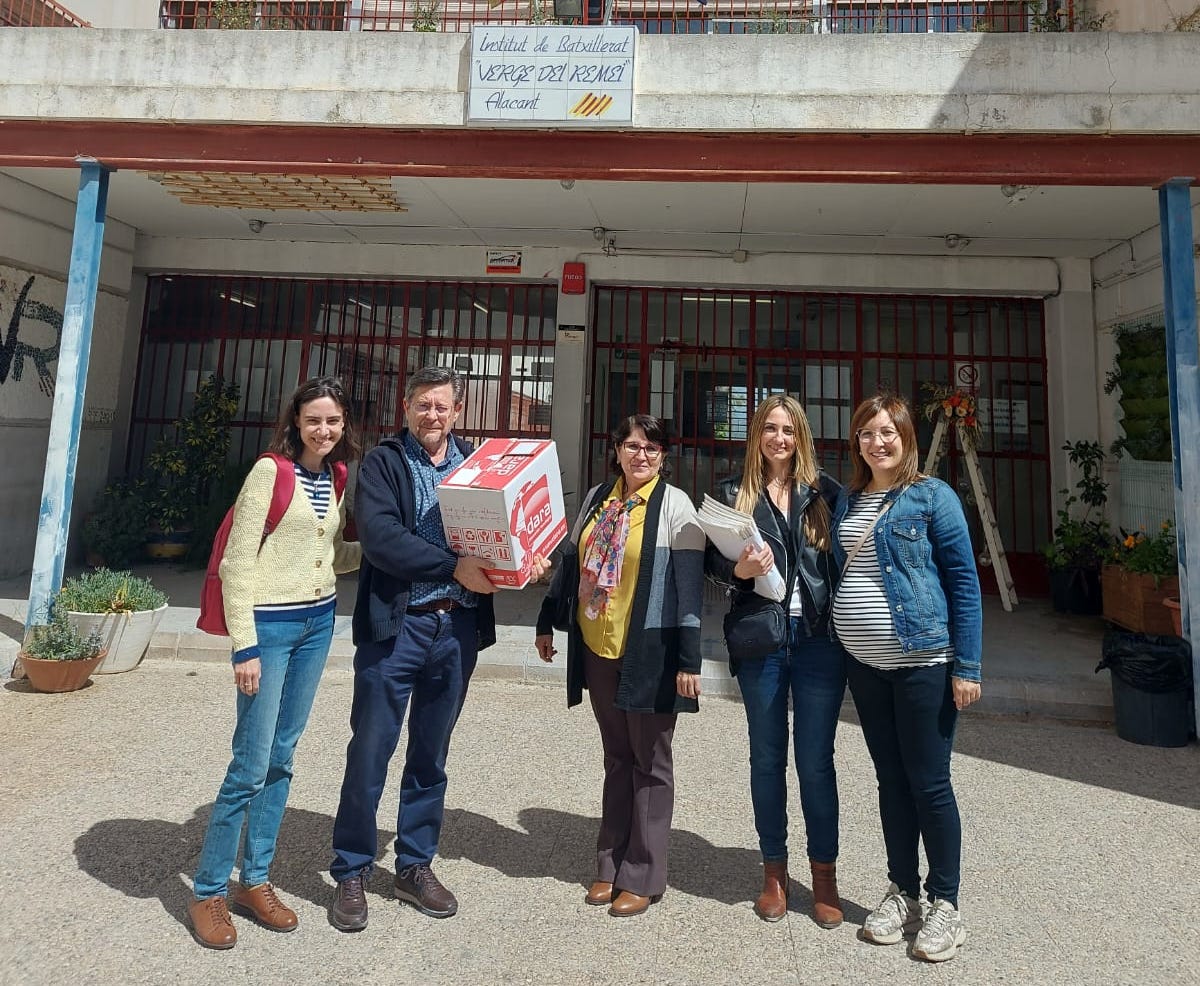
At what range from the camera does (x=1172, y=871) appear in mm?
3000

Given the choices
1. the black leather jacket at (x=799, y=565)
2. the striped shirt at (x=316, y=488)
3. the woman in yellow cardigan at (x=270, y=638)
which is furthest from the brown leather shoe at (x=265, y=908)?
the black leather jacket at (x=799, y=565)

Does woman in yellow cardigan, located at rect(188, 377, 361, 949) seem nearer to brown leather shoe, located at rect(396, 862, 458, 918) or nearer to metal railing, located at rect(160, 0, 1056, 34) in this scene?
brown leather shoe, located at rect(396, 862, 458, 918)

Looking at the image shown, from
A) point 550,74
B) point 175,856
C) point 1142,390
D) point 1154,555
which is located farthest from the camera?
point 1142,390

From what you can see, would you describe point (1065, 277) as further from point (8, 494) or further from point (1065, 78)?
point (8, 494)

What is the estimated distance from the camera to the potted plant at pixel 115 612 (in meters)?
5.12

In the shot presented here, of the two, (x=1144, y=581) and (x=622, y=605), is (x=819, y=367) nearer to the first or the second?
(x=1144, y=581)

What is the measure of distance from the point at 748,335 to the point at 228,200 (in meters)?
6.31

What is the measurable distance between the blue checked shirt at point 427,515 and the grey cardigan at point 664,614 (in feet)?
2.20

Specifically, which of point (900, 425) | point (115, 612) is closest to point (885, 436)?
point (900, 425)

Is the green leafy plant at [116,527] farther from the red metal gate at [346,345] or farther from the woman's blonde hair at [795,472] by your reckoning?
the woman's blonde hair at [795,472]

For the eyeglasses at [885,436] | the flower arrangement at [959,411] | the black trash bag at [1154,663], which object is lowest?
the black trash bag at [1154,663]

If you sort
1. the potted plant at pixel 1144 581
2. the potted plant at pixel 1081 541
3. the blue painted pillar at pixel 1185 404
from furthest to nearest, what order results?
the potted plant at pixel 1081 541, the potted plant at pixel 1144 581, the blue painted pillar at pixel 1185 404

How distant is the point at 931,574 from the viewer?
2.48 m

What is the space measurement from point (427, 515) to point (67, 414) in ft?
15.2
